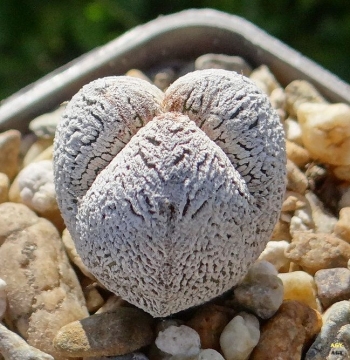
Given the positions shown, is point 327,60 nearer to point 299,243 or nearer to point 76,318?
point 299,243

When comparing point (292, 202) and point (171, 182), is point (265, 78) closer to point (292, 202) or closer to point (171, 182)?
point (292, 202)

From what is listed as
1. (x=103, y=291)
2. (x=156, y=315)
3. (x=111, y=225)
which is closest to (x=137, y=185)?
(x=111, y=225)

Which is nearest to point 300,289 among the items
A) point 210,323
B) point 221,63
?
point 210,323

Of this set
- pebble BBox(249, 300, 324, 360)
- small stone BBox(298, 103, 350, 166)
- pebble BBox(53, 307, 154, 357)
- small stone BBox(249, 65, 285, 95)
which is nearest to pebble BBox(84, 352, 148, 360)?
pebble BBox(53, 307, 154, 357)

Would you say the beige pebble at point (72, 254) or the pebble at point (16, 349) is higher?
the beige pebble at point (72, 254)

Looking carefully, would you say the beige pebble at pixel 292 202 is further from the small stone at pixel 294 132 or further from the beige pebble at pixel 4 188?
the beige pebble at pixel 4 188

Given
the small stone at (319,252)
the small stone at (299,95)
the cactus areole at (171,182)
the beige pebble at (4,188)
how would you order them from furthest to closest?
the small stone at (299,95), the beige pebble at (4,188), the small stone at (319,252), the cactus areole at (171,182)

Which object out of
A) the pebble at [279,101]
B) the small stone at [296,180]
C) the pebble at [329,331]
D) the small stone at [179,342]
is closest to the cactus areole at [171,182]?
the small stone at [179,342]
